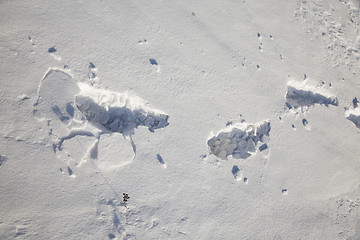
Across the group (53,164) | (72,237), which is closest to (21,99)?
(53,164)

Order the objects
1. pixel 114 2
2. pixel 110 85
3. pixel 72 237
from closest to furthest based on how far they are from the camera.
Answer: pixel 72 237
pixel 110 85
pixel 114 2

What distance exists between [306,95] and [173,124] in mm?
2105

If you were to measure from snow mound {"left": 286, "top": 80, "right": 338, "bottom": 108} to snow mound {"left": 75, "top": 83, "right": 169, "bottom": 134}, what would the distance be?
6.16 ft

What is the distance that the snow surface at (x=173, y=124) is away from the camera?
2588 millimetres

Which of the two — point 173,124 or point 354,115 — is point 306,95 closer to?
point 354,115

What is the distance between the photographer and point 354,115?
3.60m

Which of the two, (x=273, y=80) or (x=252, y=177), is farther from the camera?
(x=273, y=80)

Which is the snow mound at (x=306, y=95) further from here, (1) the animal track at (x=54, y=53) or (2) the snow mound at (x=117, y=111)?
(1) the animal track at (x=54, y=53)

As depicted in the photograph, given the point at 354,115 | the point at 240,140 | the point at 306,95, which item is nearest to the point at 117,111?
the point at 240,140

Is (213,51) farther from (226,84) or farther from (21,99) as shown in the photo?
(21,99)

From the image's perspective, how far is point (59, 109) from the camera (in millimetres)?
2674

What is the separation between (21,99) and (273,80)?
10.6ft

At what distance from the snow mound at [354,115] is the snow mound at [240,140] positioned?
4.68 feet

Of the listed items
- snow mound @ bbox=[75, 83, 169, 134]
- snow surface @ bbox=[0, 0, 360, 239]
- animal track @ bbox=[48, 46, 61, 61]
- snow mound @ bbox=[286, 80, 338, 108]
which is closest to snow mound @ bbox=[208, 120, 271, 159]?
snow surface @ bbox=[0, 0, 360, 239]
